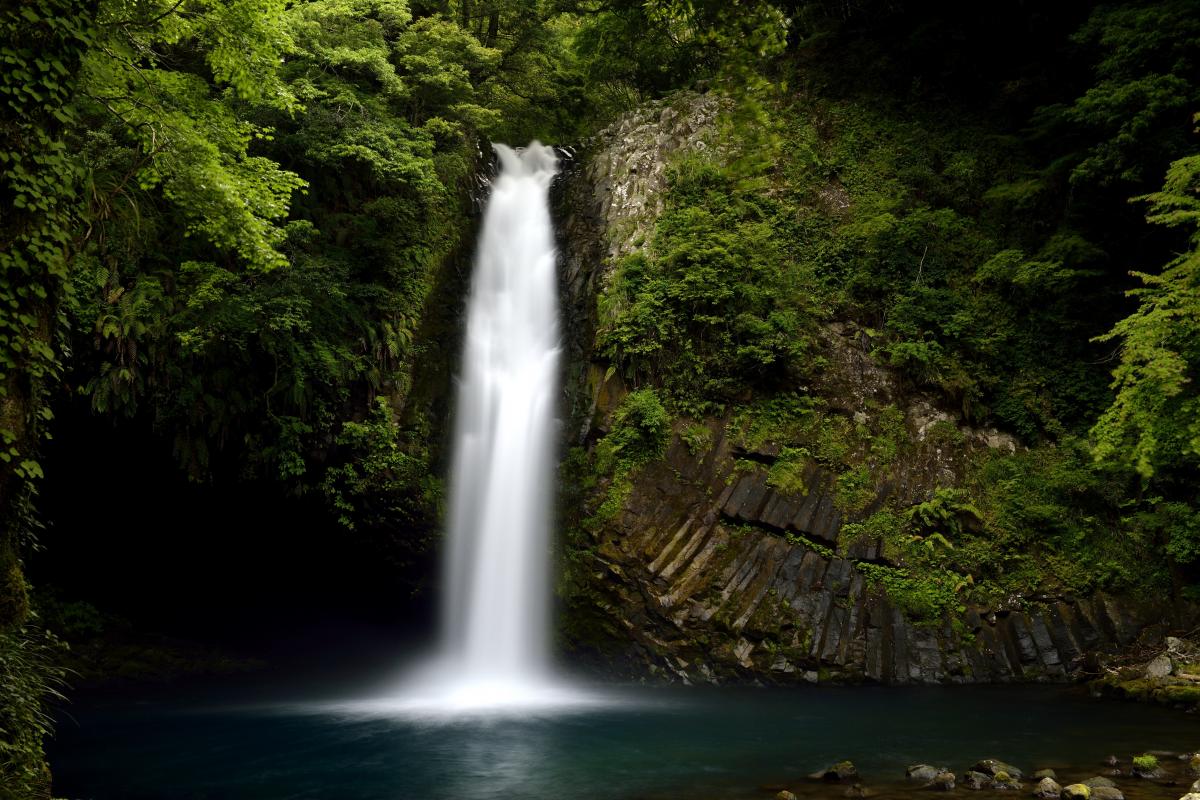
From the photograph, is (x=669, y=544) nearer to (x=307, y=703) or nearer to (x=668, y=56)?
(x=307, y=703)

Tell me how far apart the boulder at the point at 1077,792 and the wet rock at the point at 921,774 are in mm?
1157

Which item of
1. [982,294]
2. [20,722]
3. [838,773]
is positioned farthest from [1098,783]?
[982,294]

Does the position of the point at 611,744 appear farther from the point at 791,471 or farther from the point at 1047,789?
the point at 791,471

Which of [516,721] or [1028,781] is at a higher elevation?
[1028,781]

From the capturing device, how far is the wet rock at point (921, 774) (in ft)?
24.8

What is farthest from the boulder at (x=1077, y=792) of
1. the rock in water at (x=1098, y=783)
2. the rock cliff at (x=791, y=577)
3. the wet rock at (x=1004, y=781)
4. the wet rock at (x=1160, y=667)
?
the wet rock at (x=1160, y=667)

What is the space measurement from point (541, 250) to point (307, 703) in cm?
1086

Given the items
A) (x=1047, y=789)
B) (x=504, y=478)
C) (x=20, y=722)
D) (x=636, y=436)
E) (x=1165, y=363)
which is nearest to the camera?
(x=20, y=722)

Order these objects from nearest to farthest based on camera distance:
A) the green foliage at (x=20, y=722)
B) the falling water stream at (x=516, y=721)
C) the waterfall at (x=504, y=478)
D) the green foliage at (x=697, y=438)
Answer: the green foliage at (x=20, y=722), the falling water stream at (x=516, y=721), the green foliage at (x=697, y=438), the waterfall at (x=504, y=478)

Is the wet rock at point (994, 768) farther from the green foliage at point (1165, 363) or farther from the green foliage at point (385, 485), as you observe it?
the green foliage at point (385, 485)

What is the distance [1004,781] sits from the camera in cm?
735

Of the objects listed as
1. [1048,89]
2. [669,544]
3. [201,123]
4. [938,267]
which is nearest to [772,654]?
[669,544]

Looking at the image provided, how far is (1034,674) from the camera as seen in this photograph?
1282cm

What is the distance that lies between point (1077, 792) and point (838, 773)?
2032mm
